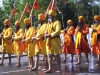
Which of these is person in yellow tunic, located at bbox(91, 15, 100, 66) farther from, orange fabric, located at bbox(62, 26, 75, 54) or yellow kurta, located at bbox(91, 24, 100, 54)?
orange fabric, located at bbox(62, 26, 75, 54)

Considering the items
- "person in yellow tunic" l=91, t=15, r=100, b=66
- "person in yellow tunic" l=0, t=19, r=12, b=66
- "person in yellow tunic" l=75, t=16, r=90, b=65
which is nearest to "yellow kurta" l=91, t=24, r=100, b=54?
"person in yellow tunic" l=91, t=15, r=100, b=66

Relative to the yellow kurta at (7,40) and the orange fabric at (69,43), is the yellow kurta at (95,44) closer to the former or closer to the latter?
the orange fabric at (69,43)

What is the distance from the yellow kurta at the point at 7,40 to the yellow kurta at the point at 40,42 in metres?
2.09

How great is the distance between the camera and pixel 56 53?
10.1 metres

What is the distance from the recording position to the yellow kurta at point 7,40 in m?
12.8

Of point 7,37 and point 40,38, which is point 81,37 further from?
point 7,37

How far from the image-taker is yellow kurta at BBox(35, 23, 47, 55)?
1084 cm

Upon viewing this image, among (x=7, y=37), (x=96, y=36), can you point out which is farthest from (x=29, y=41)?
(x=96, y=36)

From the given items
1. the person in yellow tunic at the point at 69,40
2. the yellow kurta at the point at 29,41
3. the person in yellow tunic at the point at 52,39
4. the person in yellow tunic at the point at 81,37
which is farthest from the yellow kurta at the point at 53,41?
the person in yellow tunic at the point at 69,40

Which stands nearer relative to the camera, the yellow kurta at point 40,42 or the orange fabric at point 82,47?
the yellow kurta at point 40,42

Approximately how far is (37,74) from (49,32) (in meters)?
1.41

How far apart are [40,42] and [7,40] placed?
8.45 ft

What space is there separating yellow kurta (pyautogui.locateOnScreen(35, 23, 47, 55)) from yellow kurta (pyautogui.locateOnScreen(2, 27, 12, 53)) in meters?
2.09

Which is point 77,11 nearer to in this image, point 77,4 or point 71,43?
point 77,4
